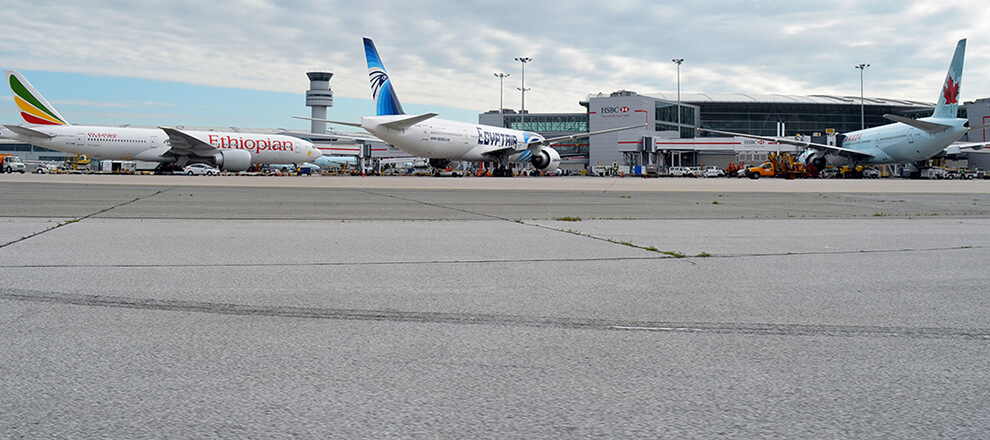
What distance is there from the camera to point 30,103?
5044 cm

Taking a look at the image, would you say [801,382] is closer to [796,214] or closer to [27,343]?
[27,343]

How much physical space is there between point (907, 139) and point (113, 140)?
54995mm

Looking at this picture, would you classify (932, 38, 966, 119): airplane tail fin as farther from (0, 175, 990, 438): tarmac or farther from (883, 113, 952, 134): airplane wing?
(0, 175, 990, 438): tarmac

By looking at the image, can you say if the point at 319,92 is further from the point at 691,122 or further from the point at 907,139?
the point at 907,139

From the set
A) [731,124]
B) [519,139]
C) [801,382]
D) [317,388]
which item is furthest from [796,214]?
[731,124]

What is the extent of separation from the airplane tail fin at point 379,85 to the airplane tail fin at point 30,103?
2438 centimetres

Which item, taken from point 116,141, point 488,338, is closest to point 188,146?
point 116,141

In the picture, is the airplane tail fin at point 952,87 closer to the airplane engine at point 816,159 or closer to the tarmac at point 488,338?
the airplane engine at point 816,159

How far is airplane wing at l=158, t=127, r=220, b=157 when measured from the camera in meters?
50.0

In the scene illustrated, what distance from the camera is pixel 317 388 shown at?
3.50m

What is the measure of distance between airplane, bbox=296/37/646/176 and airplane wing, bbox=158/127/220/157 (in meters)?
12.3

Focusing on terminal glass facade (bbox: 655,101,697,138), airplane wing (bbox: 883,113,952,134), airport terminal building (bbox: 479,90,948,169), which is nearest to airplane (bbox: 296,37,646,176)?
airplane wing (bbox: 883,113,952,134)

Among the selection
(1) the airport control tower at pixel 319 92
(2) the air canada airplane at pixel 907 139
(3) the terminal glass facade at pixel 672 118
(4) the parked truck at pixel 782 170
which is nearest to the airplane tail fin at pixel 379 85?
(2) the air canada airplane at pixel 907 139

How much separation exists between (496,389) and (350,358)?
0.98 meters
